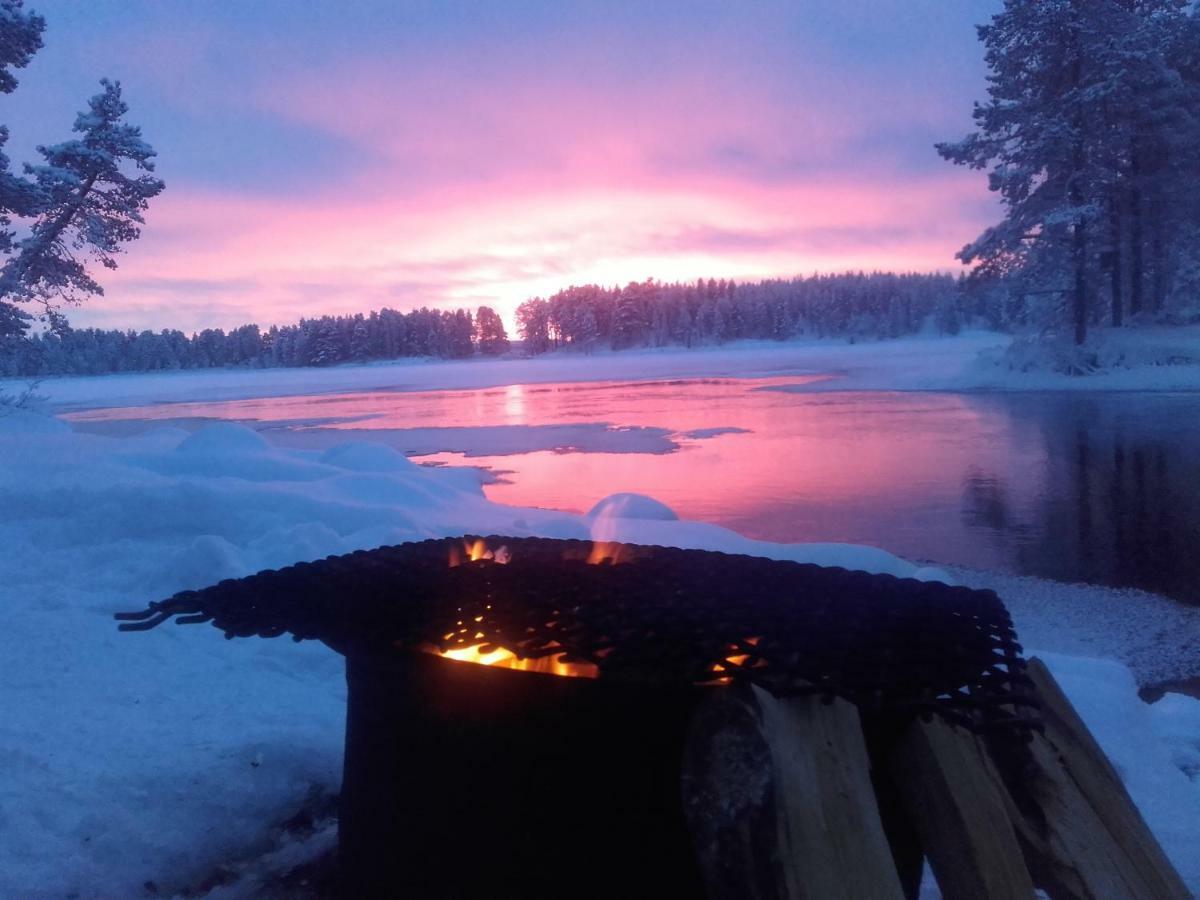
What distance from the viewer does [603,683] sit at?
1801 mm

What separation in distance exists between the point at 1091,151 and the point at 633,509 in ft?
88.5

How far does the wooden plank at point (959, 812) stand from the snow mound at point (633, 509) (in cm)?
612

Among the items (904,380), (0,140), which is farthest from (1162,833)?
(904,380)

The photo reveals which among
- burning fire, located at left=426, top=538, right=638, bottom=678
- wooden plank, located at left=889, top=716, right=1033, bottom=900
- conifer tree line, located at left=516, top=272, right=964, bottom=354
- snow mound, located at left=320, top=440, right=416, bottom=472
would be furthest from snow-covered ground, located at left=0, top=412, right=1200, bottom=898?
conifer tree line, located at left=516, top=272, right=964, bottom=354

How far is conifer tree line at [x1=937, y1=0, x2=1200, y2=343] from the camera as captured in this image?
26.5 metres

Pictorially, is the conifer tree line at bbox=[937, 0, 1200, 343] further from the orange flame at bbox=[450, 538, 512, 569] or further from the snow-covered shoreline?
the orange flame at bbox=[450, 538, 512, 569]

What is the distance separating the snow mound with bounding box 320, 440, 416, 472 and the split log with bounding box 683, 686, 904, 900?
332 inches

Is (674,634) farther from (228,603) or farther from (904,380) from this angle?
(904,380)

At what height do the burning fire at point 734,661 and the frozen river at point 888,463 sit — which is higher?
the burning fire at point 734,661

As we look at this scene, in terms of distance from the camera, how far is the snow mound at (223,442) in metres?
8.00

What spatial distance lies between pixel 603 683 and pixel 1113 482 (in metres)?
11.1

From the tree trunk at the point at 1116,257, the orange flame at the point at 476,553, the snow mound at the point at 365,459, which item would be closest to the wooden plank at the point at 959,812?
the orange flame at the point at 476,553

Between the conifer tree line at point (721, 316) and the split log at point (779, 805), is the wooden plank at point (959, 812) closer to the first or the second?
the split log at point (779, 805)

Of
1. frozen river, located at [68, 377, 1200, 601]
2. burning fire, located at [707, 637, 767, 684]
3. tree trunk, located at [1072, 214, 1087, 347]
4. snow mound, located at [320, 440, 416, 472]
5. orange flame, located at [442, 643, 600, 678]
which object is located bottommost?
frozen river, located at [68, 377, 1200, 601]
